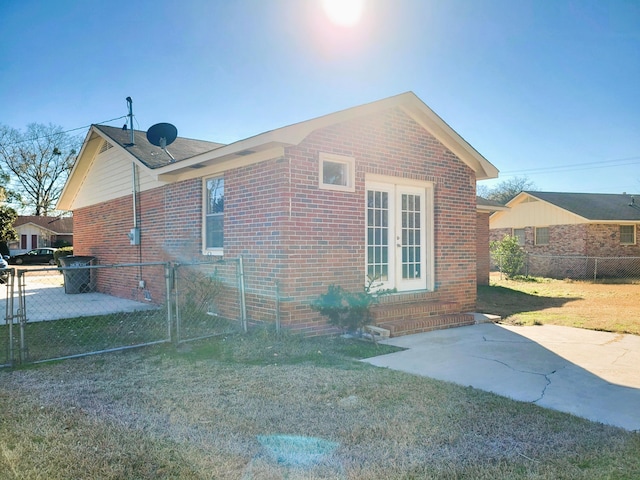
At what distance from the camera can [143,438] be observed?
320cm

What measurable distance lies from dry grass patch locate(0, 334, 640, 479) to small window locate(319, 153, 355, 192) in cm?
308

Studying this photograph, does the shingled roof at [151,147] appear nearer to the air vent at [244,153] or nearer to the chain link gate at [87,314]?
the chain link gate at [87,314]

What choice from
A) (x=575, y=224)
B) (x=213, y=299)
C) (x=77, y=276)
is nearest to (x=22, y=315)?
(x=213, y=299)

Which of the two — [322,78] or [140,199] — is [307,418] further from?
[140,199]

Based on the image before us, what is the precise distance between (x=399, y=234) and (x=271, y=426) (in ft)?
17.4

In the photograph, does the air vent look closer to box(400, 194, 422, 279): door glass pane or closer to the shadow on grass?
box(400, 194, 422, 279): door glass pane

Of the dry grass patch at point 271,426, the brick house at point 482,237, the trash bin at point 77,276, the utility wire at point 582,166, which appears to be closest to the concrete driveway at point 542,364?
the dry grass patch at point 271,426

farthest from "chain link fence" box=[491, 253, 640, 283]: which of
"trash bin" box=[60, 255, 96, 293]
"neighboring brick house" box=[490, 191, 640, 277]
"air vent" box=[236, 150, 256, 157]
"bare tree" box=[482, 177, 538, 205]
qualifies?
"bare tree" box=[482, 177, 538, 205]

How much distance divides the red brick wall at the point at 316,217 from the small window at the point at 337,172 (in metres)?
0.10

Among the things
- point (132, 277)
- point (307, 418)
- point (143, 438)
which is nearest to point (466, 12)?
point (307, 418)

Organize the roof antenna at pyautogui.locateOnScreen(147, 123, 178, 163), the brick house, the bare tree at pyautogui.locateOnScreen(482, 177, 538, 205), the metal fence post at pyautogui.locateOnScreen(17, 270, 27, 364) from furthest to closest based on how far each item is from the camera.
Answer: the bare tree at pyautogui.locateOnScreen(482, 177, 538, 205)
the brick house
the roof antenna at pyautogui.locateOnScreen(147, 123, 178, 163)
the metal fence post at pyautogui.locateOnScreen(17, 270, 27, 364)

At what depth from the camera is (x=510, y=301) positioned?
12.0 meters

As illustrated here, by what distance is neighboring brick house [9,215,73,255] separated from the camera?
42.8 meters

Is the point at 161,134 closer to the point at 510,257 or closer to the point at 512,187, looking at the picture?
the point at 510,257
